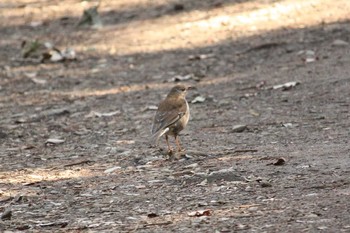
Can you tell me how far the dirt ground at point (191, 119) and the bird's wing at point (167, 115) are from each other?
33 cm

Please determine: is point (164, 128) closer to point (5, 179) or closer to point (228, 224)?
point (5, 179)

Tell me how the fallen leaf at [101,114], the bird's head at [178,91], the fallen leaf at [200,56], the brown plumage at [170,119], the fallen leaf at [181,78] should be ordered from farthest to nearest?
1. the fallen leaf at [200,56]
2. the fallen leaf at [181,78]
3. the fallen leaf at [101,114]
4. the bird's head at [178,91]
5. the brown plumage at [170,119]

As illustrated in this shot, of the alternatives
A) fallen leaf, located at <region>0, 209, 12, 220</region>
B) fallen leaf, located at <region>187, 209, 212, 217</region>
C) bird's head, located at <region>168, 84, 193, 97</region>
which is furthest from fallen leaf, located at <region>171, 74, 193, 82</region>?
fallen leaf, located at <region>187, 209, 212, 217</region>

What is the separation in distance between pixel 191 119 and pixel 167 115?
98.4 inches

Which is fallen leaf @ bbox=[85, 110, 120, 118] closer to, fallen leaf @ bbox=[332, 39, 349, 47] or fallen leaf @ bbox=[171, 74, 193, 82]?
fallen leaf @ bbox=[171, 74, 193, 82]

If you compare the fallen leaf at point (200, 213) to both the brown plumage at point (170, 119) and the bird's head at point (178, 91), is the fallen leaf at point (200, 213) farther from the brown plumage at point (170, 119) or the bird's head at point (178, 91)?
the bird's head at point (178, 91)

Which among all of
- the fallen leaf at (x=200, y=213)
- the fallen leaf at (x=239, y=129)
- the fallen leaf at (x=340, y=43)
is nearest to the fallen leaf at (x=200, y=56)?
the fallen leaf at (x=340, y=43)

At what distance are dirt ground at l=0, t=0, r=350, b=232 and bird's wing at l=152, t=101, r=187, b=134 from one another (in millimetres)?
325

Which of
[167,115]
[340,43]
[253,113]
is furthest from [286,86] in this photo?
[167,115]

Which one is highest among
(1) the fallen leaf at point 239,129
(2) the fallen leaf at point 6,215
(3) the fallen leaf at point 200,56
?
(2) the fallen leaf at point 6,215

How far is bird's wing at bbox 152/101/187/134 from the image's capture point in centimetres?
898

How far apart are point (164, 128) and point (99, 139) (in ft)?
6.81

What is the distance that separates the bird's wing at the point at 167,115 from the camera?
8.98m

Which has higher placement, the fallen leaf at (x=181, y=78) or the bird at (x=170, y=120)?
the bird at (x=170, y=120)
